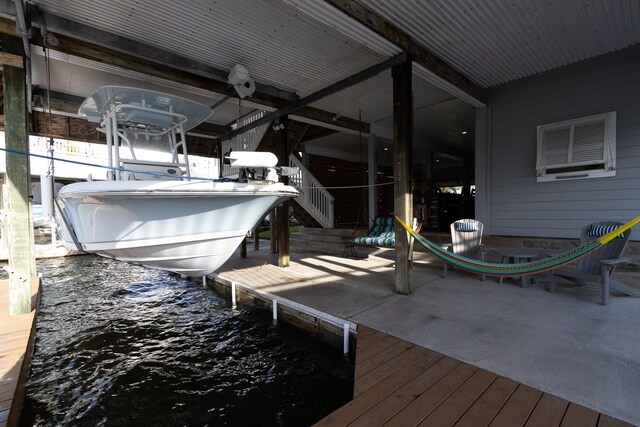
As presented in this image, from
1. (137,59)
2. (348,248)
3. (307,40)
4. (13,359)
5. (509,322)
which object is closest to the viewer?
(13,359)

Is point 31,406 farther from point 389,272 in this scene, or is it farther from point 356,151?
point 356,151

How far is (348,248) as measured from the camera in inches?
273

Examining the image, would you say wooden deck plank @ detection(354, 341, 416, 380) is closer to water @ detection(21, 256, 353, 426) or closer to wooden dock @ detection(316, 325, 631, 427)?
wooden dock @ detection(316, 325, 631, 427)

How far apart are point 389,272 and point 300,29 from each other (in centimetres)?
376

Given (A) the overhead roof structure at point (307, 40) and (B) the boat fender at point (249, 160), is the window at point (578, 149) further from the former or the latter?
(B) the boat fender at point (249, 160)

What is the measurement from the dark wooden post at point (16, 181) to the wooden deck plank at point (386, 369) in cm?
383

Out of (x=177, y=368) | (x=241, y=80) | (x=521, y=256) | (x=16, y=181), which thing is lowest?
(x=177, y=368)

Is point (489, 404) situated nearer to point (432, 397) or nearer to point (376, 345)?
point (432, 397)

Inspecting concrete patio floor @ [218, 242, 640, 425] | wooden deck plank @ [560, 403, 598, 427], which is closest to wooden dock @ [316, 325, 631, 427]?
wooden deck plank @ [560, 403, 598, 427]

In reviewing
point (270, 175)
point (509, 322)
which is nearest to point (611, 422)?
point (509, 322)

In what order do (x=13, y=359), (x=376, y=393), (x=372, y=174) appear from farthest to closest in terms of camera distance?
(x=372, y=174) → (x=13, y=359) → (x=376, y=393)

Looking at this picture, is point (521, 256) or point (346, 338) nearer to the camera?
point (346, 338)

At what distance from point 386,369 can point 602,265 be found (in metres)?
2.84

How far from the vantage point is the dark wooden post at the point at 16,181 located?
10.3 ft
